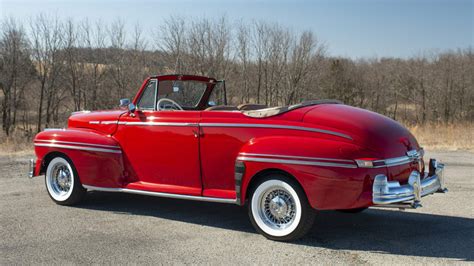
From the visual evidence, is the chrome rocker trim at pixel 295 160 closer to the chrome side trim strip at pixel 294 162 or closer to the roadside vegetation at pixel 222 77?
the chrome side trim strip at pixel 294 162

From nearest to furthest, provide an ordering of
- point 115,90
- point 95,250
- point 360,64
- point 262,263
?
1. point 262,263
2. point 95,250
3. point 115,90
4. point 360,64

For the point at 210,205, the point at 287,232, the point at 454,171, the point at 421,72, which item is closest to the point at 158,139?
the point at 210,205

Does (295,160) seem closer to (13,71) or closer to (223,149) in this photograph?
(223,149)

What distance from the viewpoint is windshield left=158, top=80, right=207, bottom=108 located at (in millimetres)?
6355

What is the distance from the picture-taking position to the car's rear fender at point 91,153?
5.97 meters

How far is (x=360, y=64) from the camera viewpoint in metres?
52.2

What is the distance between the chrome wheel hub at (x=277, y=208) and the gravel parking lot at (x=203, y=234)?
0.23 metres

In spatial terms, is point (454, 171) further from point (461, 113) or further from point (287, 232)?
point (461, 113)

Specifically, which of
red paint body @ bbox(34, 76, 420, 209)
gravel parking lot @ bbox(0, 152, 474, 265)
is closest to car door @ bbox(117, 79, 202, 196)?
red paint body @ bbox(34, 76, 420, 209)

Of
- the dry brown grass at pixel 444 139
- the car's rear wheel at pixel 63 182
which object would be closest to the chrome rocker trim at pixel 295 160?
the car's rear wheel at pixel 63 182

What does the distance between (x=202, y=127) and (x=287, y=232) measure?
156 cm

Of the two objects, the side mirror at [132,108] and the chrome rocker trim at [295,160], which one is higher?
the side mirror at [132,108]

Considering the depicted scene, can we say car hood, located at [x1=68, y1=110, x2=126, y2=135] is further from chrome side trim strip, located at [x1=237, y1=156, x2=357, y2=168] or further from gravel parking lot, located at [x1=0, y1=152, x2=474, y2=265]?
chrome side trim strip, located at [x1=237, y1=156, x2=357, y2=168]

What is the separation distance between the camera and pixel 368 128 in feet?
14.9
